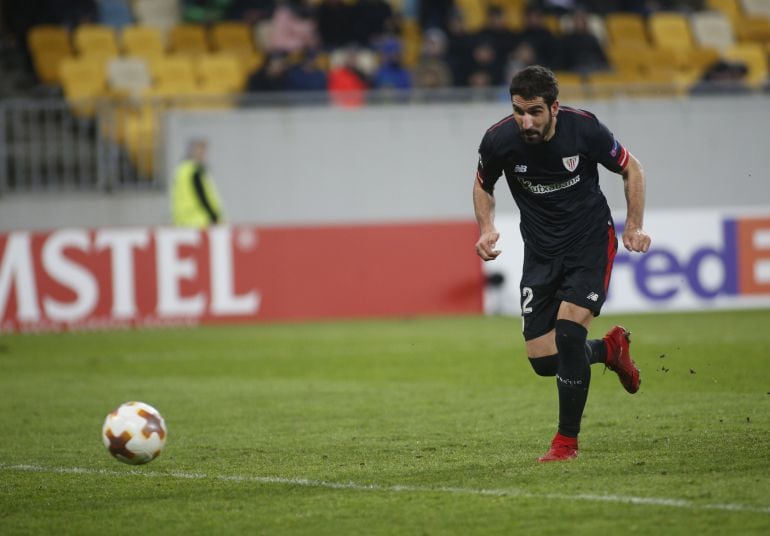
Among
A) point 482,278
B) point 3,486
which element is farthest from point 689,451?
point 482,278

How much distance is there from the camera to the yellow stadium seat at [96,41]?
67.6 ft

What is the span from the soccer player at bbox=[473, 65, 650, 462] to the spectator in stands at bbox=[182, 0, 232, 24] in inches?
581

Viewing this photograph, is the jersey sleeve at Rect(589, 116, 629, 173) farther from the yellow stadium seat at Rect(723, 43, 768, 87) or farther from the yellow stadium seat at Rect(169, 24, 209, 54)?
the yellow stadium seat at Rect(723, 43, 768, 87)

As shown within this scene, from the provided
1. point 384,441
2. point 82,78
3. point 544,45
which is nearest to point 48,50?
point 82,78

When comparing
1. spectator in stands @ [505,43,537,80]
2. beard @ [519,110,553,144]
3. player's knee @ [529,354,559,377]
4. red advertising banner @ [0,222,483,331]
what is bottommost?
red advertising banner @ [0,222,483,331]

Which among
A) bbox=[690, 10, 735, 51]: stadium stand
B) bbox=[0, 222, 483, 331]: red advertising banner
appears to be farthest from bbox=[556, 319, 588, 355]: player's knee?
bbox=[690, 10, 735, 51]: stadium stand

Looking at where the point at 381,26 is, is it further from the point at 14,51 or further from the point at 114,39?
the point at 14,51

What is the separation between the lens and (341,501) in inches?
235

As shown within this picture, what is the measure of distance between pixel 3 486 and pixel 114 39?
49.1 ft

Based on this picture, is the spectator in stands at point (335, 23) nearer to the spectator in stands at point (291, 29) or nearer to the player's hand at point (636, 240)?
the spectator in stands at point (291, 29)

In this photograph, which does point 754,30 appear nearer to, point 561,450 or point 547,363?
point 547,363

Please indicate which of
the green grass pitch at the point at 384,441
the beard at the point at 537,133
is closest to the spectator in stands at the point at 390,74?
the green grass pitch at the point at 384,441

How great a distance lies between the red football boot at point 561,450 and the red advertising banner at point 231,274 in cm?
1055

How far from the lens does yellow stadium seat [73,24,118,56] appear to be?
20.6 meters
